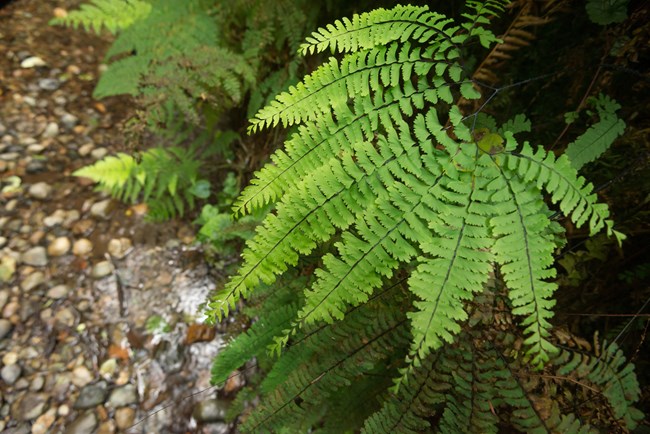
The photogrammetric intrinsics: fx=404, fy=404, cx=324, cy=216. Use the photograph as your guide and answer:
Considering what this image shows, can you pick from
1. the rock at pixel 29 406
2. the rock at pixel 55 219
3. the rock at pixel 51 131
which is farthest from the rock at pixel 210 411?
the rock at pixel 51 131

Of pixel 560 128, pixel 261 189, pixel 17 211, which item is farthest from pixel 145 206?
pixel 560 128

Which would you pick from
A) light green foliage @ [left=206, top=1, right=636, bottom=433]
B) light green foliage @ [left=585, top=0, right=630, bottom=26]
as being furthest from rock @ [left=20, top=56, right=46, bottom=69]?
light green foliage @ [left=585, top=0, right=630, bottom=26]

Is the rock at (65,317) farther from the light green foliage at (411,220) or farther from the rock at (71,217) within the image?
the light green foliage at (411,220)

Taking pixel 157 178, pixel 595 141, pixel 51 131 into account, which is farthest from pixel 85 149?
pixel 595 141

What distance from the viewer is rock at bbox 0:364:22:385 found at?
2404 millimetres

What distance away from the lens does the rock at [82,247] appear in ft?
9.60

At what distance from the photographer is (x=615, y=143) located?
168 cm

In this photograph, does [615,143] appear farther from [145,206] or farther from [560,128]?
[145,206]

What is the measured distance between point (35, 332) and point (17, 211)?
3.22ft

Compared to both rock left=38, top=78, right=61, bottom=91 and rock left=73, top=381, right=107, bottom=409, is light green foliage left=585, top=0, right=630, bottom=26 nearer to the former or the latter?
rock left=73, top=381, right=107, bottom=409

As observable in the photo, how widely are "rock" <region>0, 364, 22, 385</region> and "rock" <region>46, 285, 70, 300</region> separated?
459mm

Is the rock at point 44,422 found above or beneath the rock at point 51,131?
beneath

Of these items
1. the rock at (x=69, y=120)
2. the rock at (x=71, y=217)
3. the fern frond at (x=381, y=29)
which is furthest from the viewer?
the rock at (x=69, y=120)

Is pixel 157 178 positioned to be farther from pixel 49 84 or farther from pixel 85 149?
pixel 49 84
